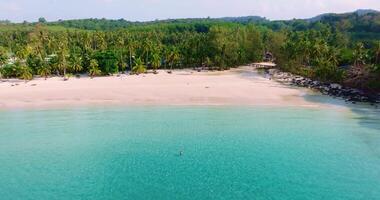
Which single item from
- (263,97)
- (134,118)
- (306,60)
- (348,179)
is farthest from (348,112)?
(306,60)

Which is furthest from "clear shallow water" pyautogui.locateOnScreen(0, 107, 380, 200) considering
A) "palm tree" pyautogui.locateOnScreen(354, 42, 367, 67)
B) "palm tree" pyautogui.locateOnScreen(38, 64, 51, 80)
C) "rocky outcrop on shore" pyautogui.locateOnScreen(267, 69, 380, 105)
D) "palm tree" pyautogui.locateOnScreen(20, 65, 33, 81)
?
"palm tree" pyautogui.locateOnScreen(38, 64, 51, 80)

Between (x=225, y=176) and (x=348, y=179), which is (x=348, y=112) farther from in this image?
(x=225, y=176)

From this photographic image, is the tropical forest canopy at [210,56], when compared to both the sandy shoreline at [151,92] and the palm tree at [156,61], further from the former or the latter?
the sandy shoreline at [151,92]

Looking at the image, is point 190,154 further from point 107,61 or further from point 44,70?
point 44,70

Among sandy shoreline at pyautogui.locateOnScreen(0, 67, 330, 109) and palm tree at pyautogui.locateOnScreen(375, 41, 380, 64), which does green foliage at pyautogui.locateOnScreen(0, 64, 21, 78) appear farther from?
palm tree at pyautogui.locateOnScreen(375, 41, 380, 64)

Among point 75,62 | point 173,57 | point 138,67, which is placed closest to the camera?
point 75,62

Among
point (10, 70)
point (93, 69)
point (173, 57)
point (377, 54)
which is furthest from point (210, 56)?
point (10, 70)

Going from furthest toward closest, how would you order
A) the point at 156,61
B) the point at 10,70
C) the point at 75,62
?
the point at 156,61, the point at 75,62, the point at 10,70
